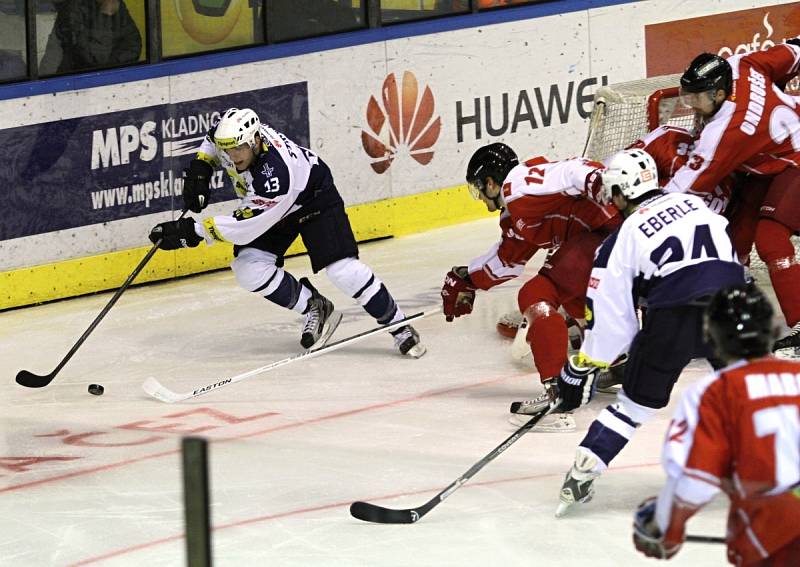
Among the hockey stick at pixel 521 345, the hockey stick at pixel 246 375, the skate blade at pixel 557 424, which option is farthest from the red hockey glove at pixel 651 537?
the hockey stick at pixel 246 375

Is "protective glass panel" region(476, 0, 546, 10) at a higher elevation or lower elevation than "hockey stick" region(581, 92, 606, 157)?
higher

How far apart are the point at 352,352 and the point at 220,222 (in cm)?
79

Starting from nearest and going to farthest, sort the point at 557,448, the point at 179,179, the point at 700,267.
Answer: the point at 700,267 < the point at 557,448 < the point at 179,179

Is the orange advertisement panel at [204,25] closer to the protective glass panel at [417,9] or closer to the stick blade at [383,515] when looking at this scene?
the protective glass panel at [417,9]

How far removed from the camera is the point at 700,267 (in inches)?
150

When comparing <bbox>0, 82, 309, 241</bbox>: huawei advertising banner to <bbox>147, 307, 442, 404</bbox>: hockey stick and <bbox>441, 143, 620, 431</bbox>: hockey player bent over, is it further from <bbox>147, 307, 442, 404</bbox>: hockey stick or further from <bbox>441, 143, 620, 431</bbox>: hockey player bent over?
<bbox>441, 143, 620, 431</bbox>: hockey player bent over

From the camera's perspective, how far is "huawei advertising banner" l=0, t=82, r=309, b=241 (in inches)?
271

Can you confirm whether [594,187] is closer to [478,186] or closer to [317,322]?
[478,186]

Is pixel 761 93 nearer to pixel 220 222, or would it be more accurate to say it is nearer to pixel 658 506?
pixel 220 222

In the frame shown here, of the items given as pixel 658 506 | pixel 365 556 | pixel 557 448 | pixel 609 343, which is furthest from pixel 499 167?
pixel 658 506

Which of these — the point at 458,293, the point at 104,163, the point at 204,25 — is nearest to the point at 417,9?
the point at 204,25

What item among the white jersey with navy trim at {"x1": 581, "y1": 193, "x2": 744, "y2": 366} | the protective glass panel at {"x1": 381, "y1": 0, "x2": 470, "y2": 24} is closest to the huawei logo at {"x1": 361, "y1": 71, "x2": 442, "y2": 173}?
the protective glass panel at {"x1": 381, "y1": 0, "x2": 470, "y2": 24}

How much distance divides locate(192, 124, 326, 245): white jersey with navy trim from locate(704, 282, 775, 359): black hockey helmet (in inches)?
125

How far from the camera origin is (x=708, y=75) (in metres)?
5.14
